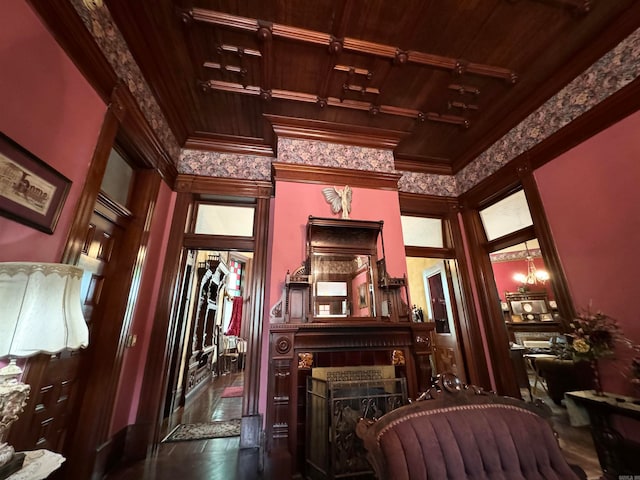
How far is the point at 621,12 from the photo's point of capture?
2160 millimetres

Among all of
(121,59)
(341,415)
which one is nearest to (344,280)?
(341,415)

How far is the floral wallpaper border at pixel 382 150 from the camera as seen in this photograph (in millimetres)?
2133

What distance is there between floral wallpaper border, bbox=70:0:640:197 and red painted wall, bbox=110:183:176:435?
731mm

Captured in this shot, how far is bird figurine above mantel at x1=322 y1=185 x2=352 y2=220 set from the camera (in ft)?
10.1

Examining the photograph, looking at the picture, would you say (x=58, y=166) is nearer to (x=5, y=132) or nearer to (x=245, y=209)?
(x=5, y=132)

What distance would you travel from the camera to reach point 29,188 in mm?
1371

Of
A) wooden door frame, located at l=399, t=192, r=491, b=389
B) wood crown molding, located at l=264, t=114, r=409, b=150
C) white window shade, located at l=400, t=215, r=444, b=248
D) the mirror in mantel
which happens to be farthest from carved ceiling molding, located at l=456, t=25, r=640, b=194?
the mirror in mantel

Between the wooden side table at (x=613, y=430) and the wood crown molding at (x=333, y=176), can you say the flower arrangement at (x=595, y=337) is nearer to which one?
the wooden side table at (x=613, y=430)

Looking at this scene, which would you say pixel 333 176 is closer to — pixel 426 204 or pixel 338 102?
pixel 338 102

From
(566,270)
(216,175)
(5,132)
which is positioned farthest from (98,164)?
(566,270)

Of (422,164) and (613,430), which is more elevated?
(422,164)

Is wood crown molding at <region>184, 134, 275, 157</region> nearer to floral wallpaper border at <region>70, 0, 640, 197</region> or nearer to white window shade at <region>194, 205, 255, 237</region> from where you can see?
floral wallpaper border at <region>70, 0, 640, 197</region>

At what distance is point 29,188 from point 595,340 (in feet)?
13.6

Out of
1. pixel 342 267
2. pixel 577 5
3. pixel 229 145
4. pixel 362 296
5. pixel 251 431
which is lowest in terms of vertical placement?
pixel 251 431
